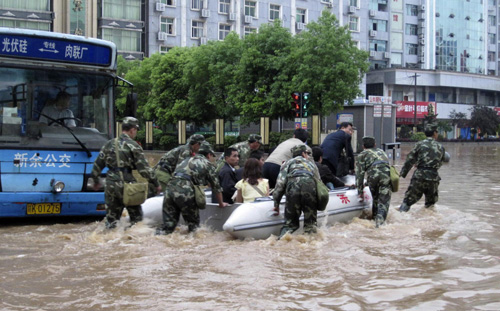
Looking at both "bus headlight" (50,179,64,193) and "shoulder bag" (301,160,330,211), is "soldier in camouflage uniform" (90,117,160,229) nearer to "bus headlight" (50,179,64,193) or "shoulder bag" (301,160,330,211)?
"bus headlight" (50,179,64,193)

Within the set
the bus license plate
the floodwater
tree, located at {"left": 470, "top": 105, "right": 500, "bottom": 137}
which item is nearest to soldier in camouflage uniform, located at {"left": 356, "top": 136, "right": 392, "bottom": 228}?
the floodwater

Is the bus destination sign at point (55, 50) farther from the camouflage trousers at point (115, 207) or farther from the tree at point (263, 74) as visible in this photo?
the tree at point (263, 74)

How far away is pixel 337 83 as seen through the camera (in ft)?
114

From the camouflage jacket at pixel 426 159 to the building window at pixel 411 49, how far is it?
6519 cm

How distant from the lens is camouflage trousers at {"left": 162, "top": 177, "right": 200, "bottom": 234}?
882 cm

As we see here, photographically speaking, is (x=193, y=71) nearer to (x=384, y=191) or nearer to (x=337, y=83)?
(x=337, y=83)

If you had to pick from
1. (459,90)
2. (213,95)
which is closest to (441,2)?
(459,90)

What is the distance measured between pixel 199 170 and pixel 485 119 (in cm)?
6859

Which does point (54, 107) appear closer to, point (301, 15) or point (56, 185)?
point (56, 185)

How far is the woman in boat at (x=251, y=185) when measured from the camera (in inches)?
381

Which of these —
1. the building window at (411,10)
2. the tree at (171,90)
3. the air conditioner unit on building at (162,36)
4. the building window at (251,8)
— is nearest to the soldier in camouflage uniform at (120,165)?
the tree at (171,90)

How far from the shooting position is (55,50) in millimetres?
10375

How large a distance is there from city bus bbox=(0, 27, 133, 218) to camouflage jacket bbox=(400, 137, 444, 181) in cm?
538

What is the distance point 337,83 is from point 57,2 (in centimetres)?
2535
